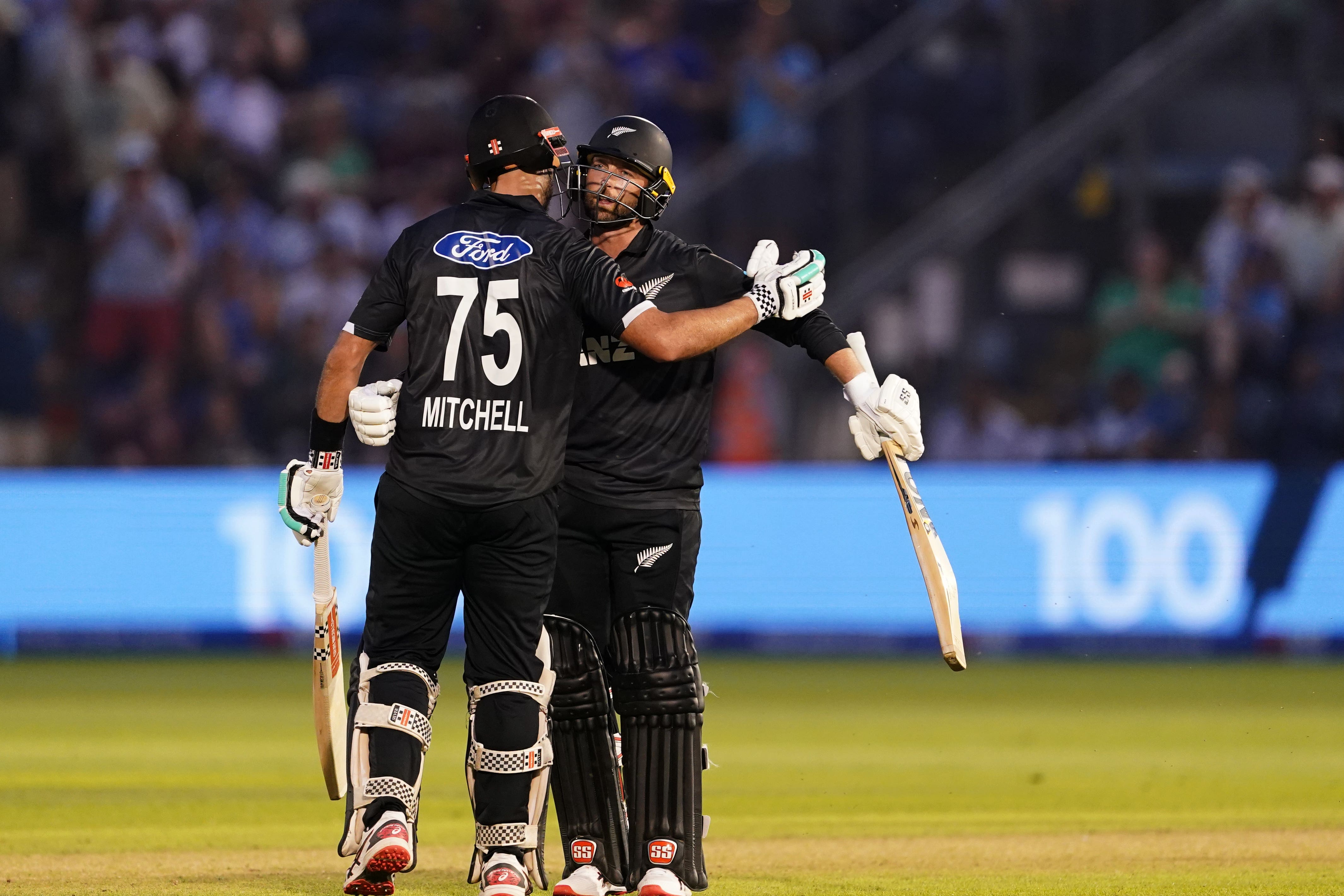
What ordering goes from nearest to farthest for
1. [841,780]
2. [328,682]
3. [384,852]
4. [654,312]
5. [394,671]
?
1. [384,852]
2. [654,312]
3. [394,671]
4. [328,682]
5. [841,780]

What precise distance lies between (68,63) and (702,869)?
Answer: 47.0ft

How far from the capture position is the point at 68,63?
60.3 feet

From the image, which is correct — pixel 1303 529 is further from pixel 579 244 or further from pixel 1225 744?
pixel 579 244

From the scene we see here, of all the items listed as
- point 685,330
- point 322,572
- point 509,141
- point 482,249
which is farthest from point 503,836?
point 509,141

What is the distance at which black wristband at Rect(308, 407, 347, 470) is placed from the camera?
6.05 meters

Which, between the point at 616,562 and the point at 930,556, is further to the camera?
the point at 930,556

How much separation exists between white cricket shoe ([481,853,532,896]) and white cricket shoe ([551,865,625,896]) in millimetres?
213

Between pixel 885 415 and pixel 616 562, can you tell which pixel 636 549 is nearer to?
pixel 616 562

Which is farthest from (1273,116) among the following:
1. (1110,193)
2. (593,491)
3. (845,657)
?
(593,491)

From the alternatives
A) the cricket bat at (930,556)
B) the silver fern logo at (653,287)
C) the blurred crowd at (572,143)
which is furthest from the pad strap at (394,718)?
the blurred crowd at (572,143)

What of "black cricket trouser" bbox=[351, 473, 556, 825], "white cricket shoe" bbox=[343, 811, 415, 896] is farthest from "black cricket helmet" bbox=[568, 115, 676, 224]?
"white cricket shoe" bbox=[343, 811, 415, 896]

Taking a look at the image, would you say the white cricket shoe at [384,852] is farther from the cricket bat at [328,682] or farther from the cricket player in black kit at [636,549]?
the cricket bat at [328,682]

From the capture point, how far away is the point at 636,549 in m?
6.09

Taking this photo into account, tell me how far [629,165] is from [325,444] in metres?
1.25
